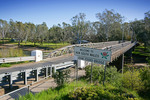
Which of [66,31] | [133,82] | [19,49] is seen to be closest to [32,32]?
[66,31]

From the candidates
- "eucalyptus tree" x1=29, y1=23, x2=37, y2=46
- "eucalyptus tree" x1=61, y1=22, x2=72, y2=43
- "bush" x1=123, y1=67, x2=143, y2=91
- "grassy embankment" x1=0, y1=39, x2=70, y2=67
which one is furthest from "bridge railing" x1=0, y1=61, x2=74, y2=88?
"eucalyptus tree" x1=29, y1=23, x2=37, y2=46

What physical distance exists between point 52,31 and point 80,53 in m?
72.4

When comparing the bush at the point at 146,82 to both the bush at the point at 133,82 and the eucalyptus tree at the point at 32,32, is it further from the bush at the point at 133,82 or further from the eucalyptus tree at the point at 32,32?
the eucalyptus tree at the point at 32,32

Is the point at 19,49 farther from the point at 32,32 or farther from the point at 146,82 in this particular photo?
the point at 32,32

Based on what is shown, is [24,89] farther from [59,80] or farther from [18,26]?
[18,26]

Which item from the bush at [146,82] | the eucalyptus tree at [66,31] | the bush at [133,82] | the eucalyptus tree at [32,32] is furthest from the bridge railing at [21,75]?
the eucalyptus tree at [32,32]

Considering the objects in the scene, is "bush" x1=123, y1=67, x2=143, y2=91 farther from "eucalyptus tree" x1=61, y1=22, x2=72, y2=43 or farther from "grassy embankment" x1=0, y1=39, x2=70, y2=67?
"eucalyptus tree" x1=61, y1=22, x2=72, y2=43

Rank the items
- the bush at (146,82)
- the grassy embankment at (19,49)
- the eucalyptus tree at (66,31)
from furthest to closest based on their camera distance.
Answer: the eucalyptus tree at (66,31) < the grassy embankment at (19,49) < the bush at (146,82)

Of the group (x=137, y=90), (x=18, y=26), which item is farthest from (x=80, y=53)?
(x=18, y=26)

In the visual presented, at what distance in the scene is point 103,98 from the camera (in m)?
5.64

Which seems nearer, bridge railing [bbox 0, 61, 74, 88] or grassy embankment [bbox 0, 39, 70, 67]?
bridge railing [bbox 0, 61, 74, 88]

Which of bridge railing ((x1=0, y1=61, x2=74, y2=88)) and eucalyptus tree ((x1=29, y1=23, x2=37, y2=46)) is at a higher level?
eucalyptus tree ((x1=29, y1=23, x2=37, y2=46))

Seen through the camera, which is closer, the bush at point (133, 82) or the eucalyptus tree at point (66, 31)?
the bush at point (133, 82)

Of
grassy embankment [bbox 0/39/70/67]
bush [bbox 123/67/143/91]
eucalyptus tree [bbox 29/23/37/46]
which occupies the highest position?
eucalyptus tree [bbox 29/23/37/46]
